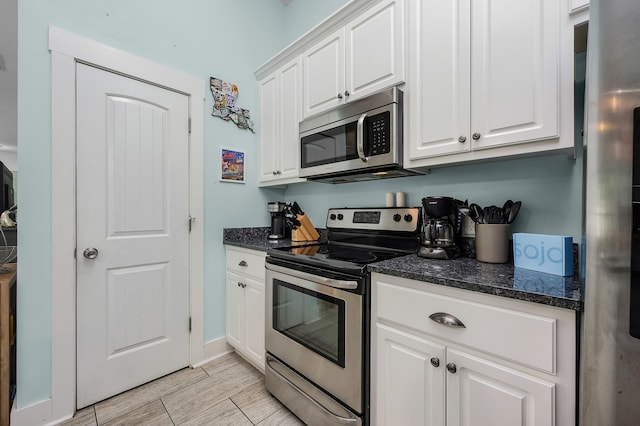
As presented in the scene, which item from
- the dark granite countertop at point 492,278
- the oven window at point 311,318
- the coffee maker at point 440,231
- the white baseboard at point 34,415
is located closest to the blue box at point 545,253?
the dark granite countertop at point 492,278

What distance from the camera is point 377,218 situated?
1866mm

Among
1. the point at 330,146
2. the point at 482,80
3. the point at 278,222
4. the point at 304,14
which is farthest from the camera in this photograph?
the point at 304,14

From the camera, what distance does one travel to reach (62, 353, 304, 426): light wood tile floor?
60.5 inches

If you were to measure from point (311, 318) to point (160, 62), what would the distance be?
2067mm

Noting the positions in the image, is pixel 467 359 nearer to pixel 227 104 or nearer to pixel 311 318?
pixel 311 318

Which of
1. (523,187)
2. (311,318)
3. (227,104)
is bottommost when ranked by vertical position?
(311,318)

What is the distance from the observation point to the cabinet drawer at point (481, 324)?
0.81 metres

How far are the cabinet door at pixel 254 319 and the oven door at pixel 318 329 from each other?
0.44ft

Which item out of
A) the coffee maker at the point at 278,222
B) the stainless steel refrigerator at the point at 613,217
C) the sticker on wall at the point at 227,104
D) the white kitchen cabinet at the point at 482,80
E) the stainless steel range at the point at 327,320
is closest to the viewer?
the stainless steel refrigerator at the point at 613,217

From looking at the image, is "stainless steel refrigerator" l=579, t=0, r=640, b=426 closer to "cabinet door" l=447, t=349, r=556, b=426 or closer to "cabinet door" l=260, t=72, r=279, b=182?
"cabinet door" l=447, t=349, r=556, b=426

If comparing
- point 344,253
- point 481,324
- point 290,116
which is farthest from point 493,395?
point 290,116

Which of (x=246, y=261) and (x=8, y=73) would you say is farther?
(x=8, y=73)

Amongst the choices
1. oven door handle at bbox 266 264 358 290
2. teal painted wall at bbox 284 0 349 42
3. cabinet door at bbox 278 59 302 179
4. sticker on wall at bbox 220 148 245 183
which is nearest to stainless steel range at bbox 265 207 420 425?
oven door handle at bbox 266 264 358 290

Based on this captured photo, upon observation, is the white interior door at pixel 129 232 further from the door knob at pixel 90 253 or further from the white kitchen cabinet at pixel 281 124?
the white kitchen cabinet at pixel 281 124
